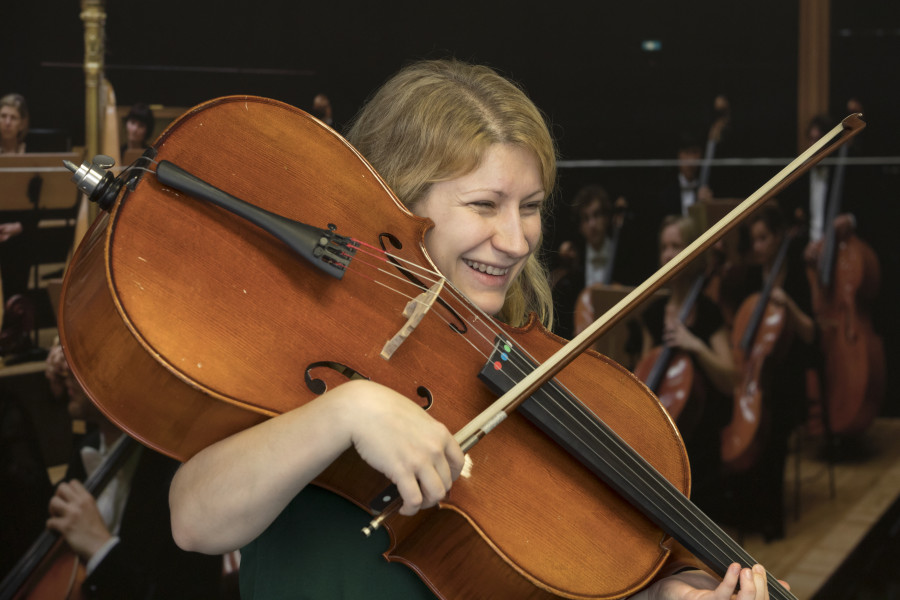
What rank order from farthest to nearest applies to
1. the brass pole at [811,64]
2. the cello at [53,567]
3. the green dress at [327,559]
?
the brass pole at [811,64], the cello at [53,567], the green dress at [327,559]

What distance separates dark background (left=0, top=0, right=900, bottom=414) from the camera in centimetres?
176

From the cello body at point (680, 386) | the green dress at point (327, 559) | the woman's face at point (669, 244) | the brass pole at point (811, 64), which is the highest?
the brass pole at point (811, 64)

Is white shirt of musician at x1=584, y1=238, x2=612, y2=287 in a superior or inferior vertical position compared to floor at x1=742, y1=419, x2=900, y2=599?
superior

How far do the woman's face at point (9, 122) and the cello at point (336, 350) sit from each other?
3.29 ft

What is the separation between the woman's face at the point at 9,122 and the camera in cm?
168

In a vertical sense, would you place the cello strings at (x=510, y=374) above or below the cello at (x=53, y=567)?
above

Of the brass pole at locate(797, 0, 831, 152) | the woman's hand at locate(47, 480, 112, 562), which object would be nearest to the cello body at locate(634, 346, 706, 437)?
the brass pole at locate(797, 0, 831, 152)

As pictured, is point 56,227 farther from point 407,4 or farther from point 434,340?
point 434,340

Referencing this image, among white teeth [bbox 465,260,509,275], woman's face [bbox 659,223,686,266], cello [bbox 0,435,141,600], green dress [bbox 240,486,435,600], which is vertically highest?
white teeth [bbox 465,260,509,275]

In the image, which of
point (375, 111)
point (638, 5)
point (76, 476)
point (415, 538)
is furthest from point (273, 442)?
point (638, 5)

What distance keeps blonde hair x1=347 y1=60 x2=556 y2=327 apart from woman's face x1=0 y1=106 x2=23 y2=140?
2.63 feet

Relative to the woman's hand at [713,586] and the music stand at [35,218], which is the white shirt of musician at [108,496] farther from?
the woman's hand at [713,586]

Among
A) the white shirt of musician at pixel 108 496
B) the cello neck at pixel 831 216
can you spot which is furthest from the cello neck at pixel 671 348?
the white shirt of musician at pixel 108 496

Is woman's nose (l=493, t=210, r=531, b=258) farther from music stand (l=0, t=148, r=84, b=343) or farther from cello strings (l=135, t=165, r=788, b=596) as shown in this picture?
music stand (l=0, t=148, r=84, b=343)
